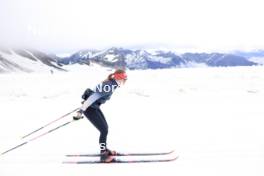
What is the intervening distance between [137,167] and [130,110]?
11736 millimetres

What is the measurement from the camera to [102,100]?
9.83 meters

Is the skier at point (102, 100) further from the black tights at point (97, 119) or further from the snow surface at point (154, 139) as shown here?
the snow surface at point (154, 139)

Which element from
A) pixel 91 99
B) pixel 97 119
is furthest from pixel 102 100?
pixel 97 119

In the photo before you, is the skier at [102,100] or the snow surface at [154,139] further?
the skier at [102,100]

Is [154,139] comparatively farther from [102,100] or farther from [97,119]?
[102,100]

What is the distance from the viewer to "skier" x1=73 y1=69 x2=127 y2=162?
9539mm

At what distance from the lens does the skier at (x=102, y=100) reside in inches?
376

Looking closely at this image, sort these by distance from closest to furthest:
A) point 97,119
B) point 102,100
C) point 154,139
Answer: point 102,100, point 97,119, point 154,139

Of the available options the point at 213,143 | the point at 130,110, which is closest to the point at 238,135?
the point at 213,143

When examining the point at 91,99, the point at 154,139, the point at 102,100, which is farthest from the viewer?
the point at 154,139

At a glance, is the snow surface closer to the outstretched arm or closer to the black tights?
the black tights

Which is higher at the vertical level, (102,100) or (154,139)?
(102,100)

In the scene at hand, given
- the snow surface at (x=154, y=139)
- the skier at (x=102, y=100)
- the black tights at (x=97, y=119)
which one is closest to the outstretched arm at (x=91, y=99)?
the skier at (x=102, y=100)

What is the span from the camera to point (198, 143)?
39.0ft
